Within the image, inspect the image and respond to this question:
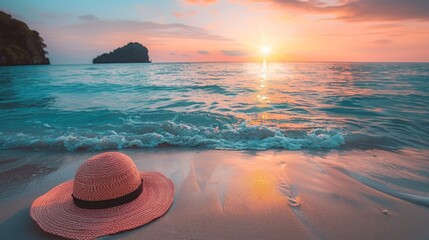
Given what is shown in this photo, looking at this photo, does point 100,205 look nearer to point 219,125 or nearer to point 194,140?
point 194,140

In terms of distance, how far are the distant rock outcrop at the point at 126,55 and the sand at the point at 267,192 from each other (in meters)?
163

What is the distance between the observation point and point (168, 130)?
20.1 ft

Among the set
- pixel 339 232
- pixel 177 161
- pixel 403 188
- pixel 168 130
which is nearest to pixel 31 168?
pixel 177 161

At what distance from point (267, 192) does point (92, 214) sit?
2.01 meters

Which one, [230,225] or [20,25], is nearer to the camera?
[230,225]

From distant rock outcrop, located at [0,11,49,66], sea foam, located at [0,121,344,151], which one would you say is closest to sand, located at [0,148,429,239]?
sea foam, located at [0,121,344,151]

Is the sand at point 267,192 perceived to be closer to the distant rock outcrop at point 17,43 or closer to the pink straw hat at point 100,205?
the pink straw hat at point 100,205

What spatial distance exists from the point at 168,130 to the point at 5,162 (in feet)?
10.8

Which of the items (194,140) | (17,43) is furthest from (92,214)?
(17,43)

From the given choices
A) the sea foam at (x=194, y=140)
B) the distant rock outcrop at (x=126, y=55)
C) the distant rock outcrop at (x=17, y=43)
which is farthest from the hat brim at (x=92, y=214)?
the distant rock outcrop at (x=126, y=55)

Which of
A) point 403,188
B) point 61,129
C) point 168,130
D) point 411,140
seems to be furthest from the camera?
point 61,129

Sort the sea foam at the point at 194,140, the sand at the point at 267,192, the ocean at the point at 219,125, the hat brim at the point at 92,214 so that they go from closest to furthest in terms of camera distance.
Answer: the hat brim at the point at 92,214, the sand at the point at 267,192, the sea foam at the point at 194,140, the ocean at the point at 219,125

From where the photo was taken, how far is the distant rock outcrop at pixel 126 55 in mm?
150525

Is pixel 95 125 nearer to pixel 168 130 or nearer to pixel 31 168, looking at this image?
pixel 168 130
